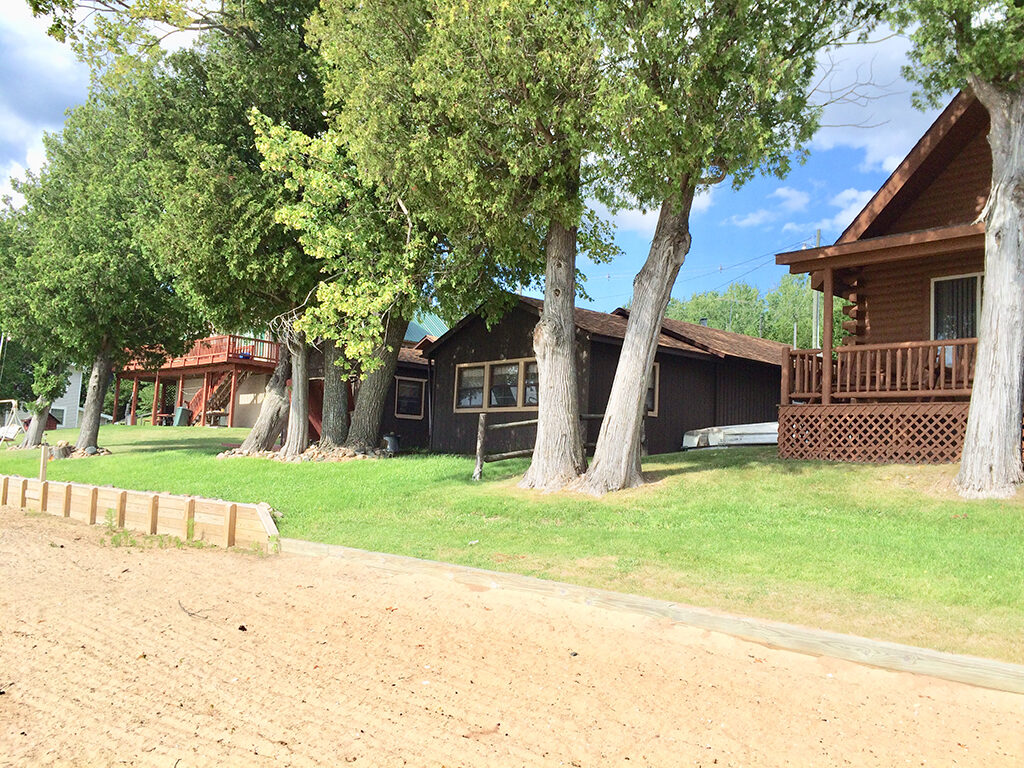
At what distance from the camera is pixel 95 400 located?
82.1 ft

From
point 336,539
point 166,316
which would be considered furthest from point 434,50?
point 166,316

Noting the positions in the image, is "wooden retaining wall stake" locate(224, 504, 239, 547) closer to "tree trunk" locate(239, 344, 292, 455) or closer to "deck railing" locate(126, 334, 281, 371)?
"tree trunk" locate(239, 344, 292, 455)

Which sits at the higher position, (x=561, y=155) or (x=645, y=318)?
(x=561, y=155)

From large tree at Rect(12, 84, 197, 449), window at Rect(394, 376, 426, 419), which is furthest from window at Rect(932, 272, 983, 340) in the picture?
large tree at Rect(12, 84, 197, 449)

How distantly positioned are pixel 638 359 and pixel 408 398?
13943 mm

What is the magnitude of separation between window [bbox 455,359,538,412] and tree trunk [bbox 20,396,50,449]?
16.3 m

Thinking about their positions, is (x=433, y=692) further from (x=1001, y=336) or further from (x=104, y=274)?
(x=104, y=274)

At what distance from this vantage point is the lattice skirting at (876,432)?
12.3 m

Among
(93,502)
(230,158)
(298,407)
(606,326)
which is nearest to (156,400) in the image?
(298,407)

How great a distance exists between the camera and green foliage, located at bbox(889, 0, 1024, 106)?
9945 millimetres

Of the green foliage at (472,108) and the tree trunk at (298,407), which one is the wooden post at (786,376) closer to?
the green foliage at (472,108)

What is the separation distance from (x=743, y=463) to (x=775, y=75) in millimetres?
6255

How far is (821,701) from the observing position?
4367mm

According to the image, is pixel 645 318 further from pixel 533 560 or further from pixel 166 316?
pixel 166 316
